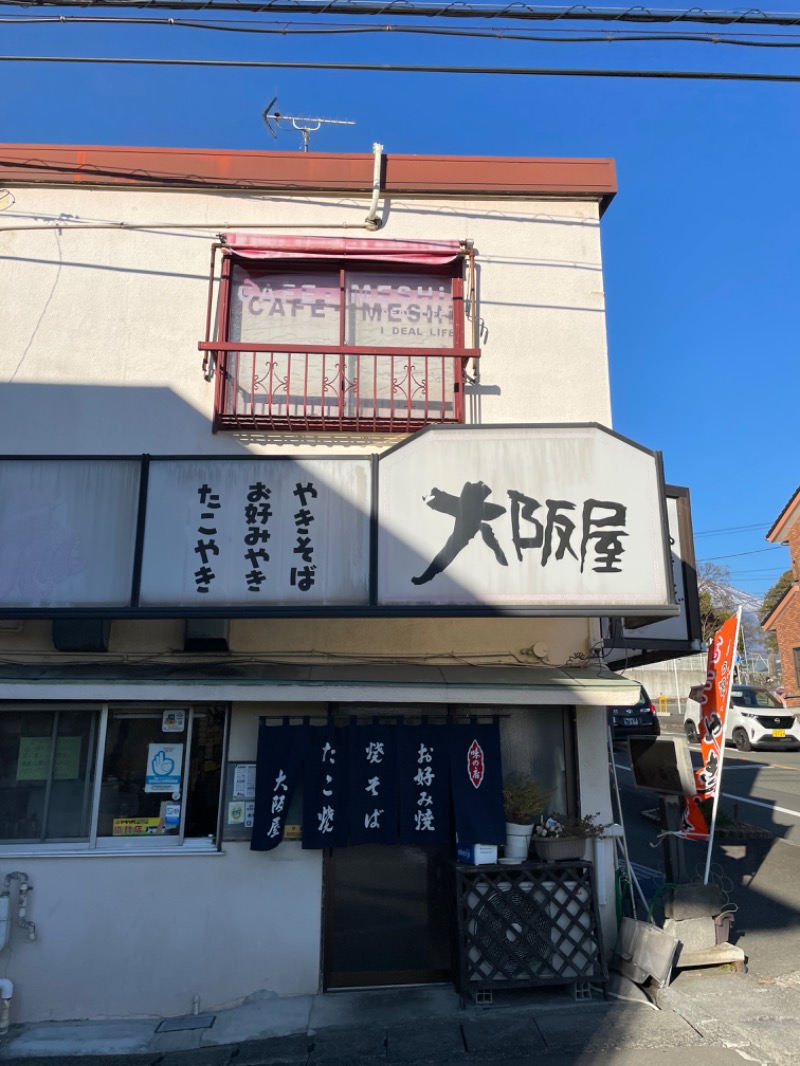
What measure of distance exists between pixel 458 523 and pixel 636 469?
5.27 ft

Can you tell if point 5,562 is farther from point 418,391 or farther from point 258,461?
point 418,391

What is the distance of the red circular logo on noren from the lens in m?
6.54

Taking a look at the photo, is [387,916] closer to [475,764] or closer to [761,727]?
[475,764]

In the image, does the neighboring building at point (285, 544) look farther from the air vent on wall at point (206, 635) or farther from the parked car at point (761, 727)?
the parked car at point (761, 727)

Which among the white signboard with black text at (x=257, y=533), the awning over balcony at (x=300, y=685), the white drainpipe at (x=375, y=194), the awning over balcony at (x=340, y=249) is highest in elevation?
A: the white drainpipe at (x=375, y=194)

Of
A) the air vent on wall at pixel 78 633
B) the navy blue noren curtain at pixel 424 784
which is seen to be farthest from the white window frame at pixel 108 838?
the navy blue noren curtain at pixel 424 784

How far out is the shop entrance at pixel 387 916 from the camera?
6398 mm

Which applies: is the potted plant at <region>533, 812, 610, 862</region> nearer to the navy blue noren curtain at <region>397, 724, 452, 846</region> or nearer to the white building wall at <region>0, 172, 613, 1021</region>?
the white building wall at <region>0, 172, 613, 1021</region>

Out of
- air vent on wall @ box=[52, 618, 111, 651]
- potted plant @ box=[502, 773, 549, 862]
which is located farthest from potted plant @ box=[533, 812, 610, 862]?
air vent on wall @ box=[52, 618, 111, 651]

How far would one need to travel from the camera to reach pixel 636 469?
20.0 ft

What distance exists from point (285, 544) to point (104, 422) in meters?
2.72

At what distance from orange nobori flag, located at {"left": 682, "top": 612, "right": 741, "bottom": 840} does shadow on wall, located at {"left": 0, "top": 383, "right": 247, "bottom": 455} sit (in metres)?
5.24

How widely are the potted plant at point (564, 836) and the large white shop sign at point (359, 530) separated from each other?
7.09 feet

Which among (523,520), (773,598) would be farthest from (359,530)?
(773,598)
